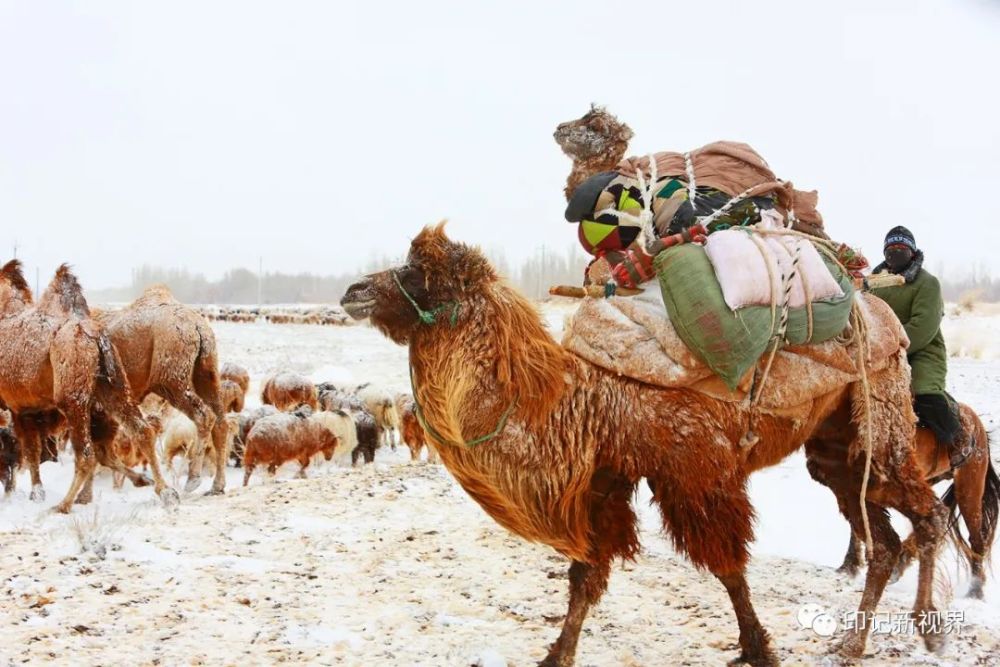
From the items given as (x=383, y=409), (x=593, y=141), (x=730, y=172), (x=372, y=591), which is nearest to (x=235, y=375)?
(x=383, y=409)

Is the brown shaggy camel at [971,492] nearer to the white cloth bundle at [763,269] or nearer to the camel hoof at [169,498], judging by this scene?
the white cloth bundle at [763,269]

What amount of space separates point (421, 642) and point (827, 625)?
2569 millimetres

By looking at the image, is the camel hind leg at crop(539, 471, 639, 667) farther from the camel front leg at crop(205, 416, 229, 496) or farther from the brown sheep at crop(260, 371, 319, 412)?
the brown sheep at crop(260, 371, 319, 412)

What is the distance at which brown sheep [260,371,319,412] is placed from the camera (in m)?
18.8

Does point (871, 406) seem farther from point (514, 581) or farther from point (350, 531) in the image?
point (350, 531)

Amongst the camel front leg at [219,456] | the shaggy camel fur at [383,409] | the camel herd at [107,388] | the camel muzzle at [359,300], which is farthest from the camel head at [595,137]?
the shaggy camel fur at [383,409]

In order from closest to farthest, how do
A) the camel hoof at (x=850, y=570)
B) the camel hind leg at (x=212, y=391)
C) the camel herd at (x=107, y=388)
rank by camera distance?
the camel hoof at (x=850, y=570)
the camel herd at (x=107, y=388)
the camel hind leg at (x=212, y=391)

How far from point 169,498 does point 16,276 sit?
359 cm

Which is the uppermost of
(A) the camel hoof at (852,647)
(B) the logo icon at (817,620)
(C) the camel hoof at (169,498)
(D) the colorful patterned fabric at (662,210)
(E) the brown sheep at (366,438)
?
(D) the colorful patterned fabric at (662,210)

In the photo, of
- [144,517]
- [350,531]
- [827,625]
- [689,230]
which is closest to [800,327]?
[689,230]

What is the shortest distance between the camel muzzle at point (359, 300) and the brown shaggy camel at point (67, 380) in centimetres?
540

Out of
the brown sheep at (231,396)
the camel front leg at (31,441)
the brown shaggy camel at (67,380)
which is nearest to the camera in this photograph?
the brown shaggy camel at (67,380)

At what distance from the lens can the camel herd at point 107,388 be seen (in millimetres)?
7988

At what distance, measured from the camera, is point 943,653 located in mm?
4453
